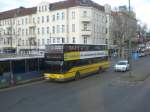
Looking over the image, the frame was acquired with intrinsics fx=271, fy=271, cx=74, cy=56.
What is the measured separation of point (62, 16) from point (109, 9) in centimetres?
1652

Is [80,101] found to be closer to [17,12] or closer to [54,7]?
[54,7]

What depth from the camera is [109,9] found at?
7925cm

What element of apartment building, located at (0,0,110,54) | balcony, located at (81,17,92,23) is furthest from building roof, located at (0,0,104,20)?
balcony, located at (81,17,92,23)

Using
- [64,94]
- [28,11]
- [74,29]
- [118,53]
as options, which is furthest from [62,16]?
[64,94]

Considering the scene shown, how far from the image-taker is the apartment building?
2618 inches

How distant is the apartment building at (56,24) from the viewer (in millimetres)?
66500

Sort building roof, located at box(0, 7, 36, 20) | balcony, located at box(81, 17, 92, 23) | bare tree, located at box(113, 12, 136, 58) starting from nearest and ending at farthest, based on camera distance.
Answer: balcony, located at box(81, 17, 92, 23), bare tree, located at box(113, 12, 136, 58), building roof, located at box(0, 7, 36, 20)

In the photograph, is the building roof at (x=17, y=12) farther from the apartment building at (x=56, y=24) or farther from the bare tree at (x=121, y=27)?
the bare tree at (x=121, y=27)

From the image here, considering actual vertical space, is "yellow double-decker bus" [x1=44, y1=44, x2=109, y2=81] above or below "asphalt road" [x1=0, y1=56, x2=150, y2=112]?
above

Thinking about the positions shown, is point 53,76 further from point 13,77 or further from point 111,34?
point 111,34

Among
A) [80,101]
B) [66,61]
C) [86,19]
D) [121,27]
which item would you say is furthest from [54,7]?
[80,101]

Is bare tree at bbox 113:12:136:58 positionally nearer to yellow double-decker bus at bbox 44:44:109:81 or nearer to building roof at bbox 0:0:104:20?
building roof at bbox 0:0:104:20

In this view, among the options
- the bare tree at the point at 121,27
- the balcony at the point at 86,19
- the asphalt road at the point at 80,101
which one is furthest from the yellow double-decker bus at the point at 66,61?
the bare tree at the point at 121,27

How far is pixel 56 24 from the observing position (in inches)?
2837
